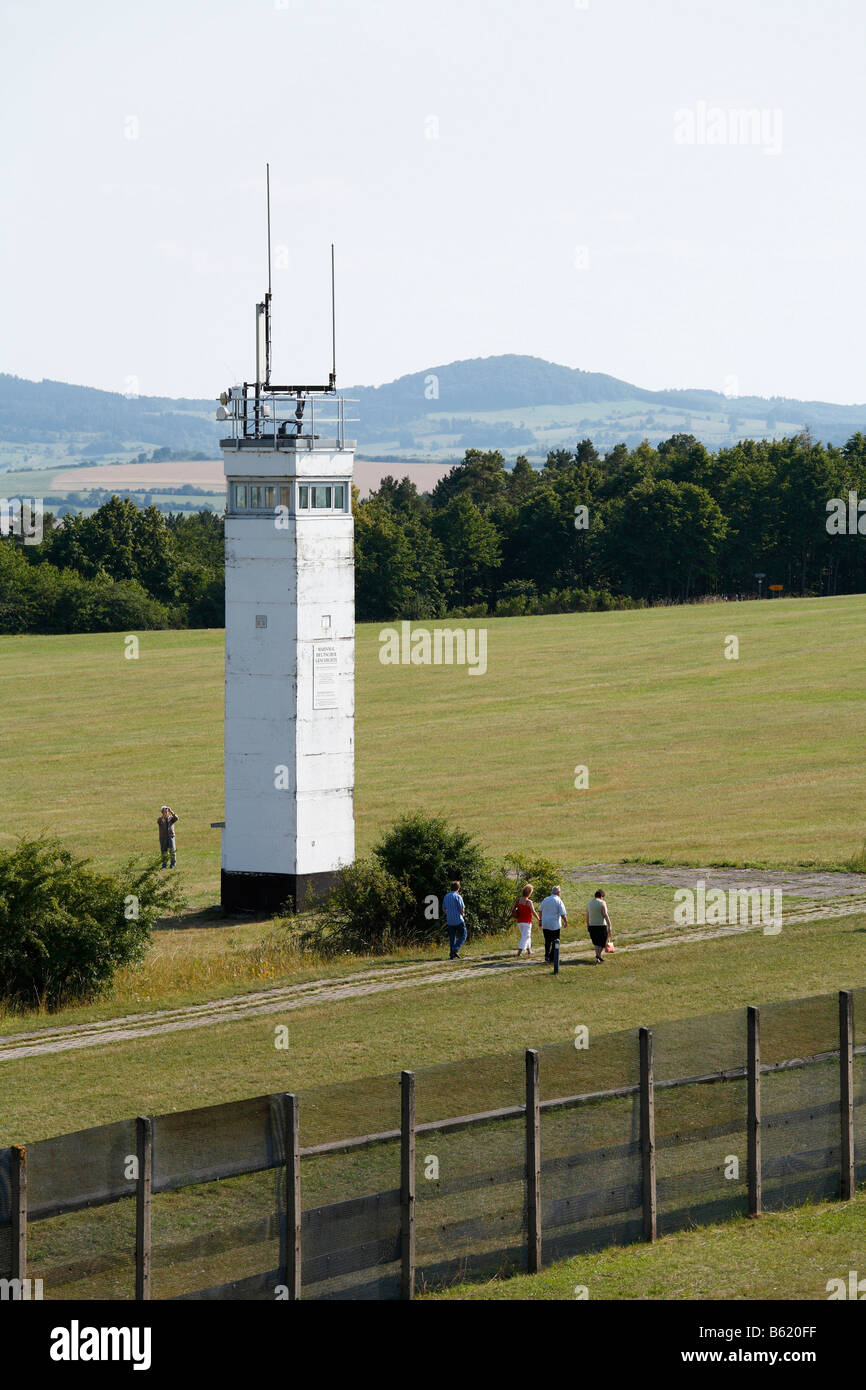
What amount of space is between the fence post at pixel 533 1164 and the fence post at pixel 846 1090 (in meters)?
4.04

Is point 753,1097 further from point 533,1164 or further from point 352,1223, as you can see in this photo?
point 352,1223

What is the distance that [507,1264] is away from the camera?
1631 centimetres

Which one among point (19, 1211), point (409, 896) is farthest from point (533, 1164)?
point (409, 896)

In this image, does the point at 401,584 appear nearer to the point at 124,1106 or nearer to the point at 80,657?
the point at 80,657

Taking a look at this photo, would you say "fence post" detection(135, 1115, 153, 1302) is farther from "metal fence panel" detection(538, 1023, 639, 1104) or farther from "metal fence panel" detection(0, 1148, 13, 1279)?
"metal fence panel" detection(538, 1023, 639, 1104)

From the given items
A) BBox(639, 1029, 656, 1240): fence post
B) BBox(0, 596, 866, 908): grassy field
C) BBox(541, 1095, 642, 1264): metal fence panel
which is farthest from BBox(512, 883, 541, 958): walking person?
BBox(541, 1095, 642, 1264): metal fence panel

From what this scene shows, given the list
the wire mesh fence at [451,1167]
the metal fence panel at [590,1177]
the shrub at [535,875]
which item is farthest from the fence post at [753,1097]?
the shrub at [535,875]

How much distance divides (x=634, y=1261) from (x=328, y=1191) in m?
3.21

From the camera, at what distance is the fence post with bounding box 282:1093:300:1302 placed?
49.3 ft

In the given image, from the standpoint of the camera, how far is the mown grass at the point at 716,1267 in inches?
610

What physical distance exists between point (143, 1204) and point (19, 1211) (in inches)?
40.0

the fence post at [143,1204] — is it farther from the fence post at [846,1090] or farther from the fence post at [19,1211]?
the fence post at [846,1090]

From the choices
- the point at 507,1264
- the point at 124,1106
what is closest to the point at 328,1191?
the point at 507,1264

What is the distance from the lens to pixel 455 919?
31969mm
